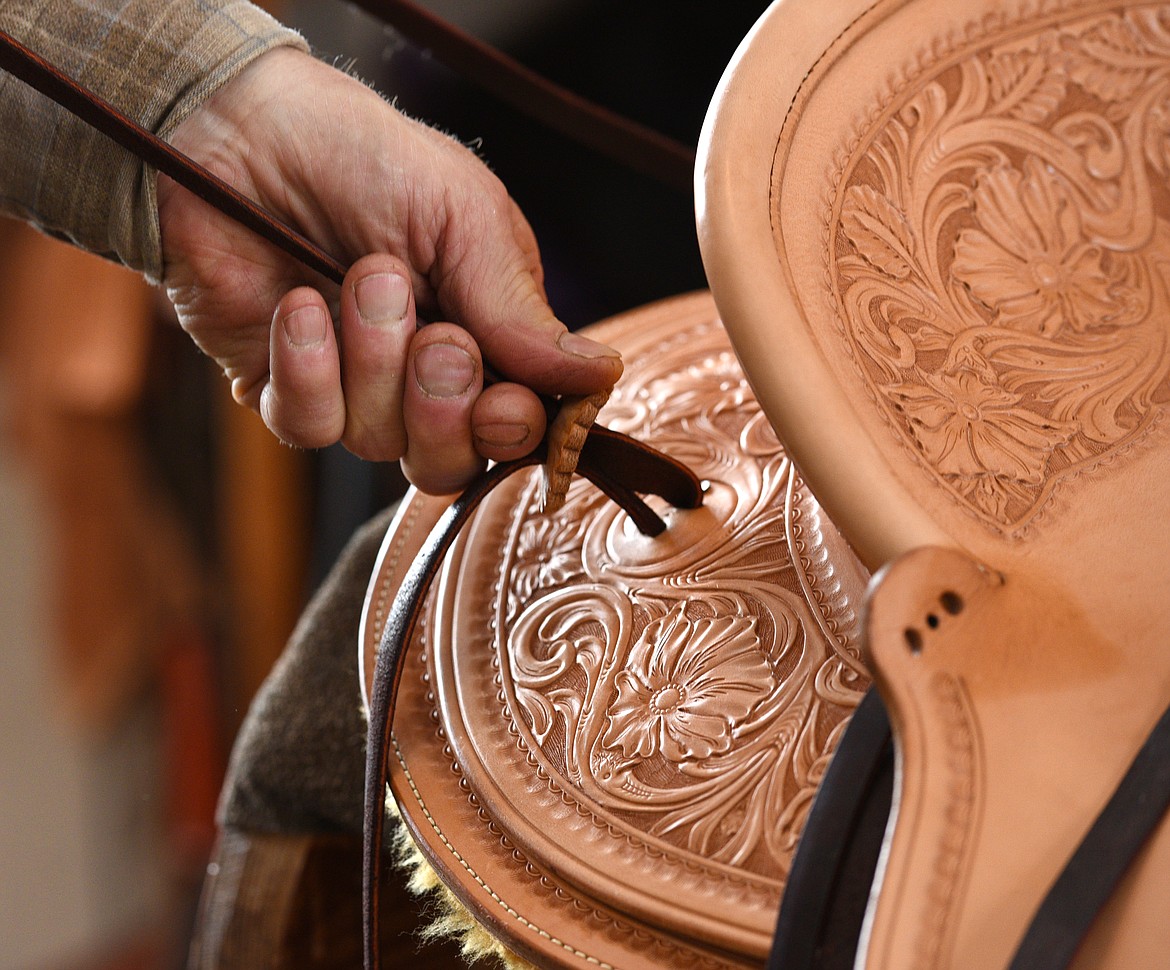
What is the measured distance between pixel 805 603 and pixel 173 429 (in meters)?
1.99

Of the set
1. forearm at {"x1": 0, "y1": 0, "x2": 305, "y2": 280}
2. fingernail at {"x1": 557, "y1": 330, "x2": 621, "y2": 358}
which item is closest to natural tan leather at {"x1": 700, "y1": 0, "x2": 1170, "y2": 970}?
fingernail at {"x1": 557, "y1": 330, "x2": 621, "y2": 358}

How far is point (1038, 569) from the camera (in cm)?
30

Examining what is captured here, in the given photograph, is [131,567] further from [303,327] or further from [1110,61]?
[1110,61]

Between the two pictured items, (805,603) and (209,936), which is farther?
(209,936)

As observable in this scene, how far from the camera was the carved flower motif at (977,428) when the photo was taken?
1.05 feet

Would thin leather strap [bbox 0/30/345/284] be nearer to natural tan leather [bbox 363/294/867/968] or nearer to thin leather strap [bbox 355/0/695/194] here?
natural tan leather [bbox 363/294/867/968]

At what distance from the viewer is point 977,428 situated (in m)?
0.33

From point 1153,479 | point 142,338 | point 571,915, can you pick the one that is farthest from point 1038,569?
point 142,338

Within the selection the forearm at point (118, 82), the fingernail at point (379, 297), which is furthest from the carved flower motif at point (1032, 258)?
the forearm at point (118, 82)

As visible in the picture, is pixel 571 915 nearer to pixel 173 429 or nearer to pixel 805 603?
pixel 805 603

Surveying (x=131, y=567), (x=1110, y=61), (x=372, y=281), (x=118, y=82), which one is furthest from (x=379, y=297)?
(x=131, y=567)

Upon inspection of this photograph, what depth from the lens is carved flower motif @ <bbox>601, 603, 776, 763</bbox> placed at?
36 cm

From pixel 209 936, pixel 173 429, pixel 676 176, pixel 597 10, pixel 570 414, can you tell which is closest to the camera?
pixel 570 414

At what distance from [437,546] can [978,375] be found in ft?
0.68
